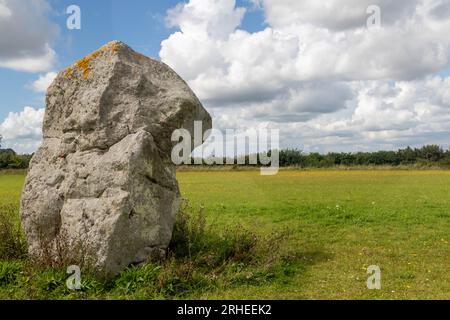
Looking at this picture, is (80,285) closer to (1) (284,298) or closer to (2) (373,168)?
(1) (284,298)

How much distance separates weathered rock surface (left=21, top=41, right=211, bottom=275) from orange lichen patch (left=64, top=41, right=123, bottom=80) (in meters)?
0.03

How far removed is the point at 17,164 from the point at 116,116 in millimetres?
73385

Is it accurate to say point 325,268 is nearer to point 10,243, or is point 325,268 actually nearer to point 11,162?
point 10,243

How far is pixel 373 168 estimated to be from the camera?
8550 cm

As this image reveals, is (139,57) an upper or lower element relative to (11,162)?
upper

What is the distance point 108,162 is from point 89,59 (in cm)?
257

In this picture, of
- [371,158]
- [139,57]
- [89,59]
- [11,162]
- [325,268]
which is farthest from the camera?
[371,158]

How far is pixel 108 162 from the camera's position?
382 inches

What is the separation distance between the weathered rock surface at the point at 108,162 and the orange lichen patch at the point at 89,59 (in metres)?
0.03

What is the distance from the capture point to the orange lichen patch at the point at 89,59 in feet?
34.6
